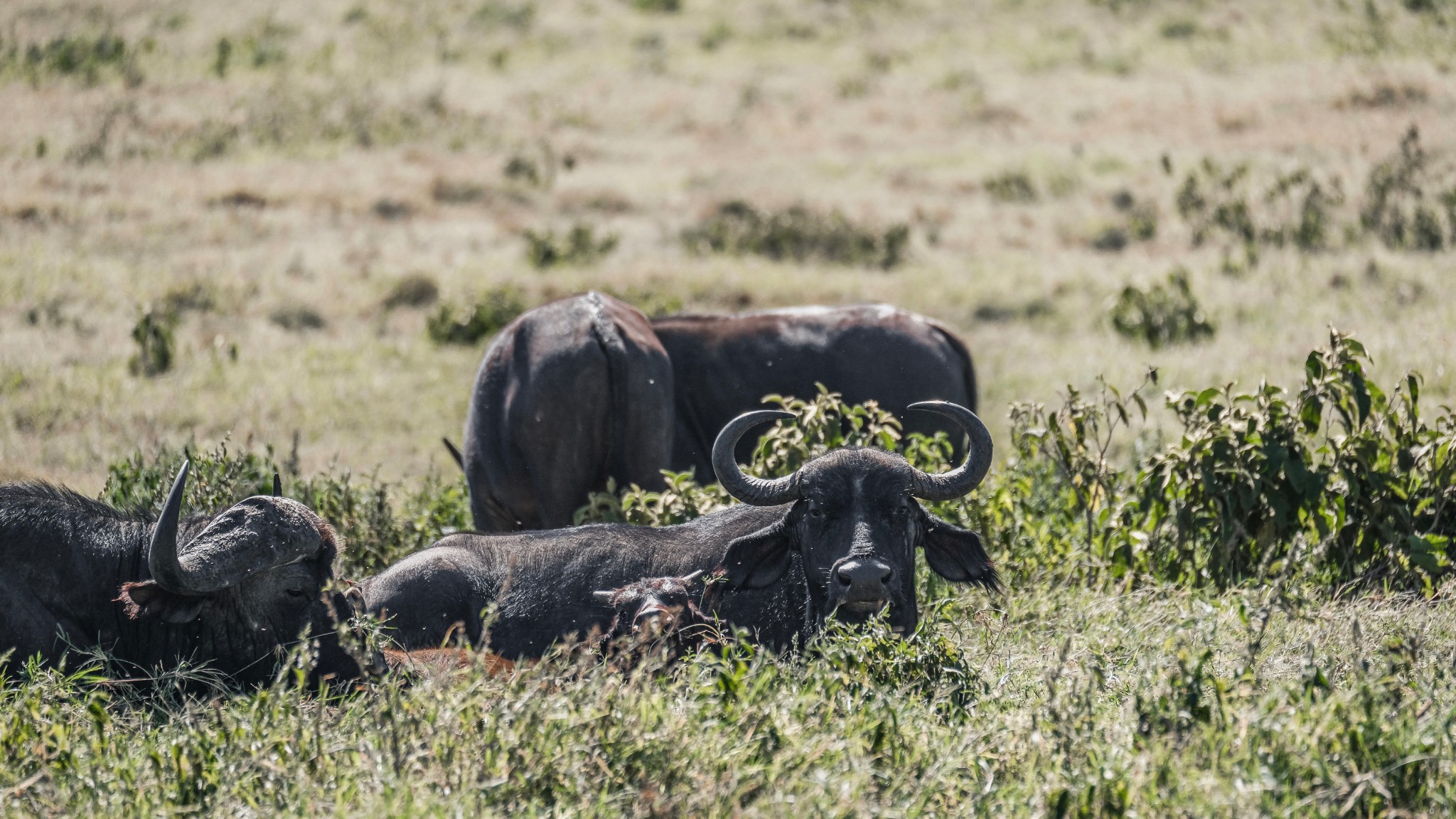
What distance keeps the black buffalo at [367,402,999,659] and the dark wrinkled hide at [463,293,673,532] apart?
4.92 feet

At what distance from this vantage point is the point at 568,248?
18.6 m

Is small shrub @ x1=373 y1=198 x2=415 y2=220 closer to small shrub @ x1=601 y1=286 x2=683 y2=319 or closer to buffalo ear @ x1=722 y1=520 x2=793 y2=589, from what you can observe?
small shrub @ x1=601 y1=286 x2=683 y2=319

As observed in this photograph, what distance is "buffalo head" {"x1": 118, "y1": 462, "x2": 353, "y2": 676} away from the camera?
17.9 ft

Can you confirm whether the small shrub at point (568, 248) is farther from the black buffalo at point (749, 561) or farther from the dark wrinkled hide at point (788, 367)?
the black buffalo at point (749, 561)

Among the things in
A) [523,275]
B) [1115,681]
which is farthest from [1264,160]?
[1115,681]

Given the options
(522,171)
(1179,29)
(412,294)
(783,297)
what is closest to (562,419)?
(783,297)

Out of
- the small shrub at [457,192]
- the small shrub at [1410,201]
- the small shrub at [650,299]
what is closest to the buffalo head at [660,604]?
the small shrub at [650,299]

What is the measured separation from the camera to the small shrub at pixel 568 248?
18312 millimetres

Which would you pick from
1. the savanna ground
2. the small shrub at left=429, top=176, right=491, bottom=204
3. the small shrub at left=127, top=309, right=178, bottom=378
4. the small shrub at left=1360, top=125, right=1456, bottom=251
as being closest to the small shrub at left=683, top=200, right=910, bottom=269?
the savanna ground

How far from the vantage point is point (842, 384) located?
30.3 feet

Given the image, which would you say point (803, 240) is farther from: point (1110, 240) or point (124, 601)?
point (124, 601)

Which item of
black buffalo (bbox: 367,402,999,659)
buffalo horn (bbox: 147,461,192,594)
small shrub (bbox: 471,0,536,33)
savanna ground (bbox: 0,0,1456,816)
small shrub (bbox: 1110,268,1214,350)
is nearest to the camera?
savanna ground (bbox: 0,0,1456,816)

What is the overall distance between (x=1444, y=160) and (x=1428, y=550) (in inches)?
649

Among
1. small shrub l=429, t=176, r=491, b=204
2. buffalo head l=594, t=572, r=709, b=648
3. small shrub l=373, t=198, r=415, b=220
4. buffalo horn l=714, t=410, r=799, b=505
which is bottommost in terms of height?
buffalo head l=594, t=572, r=709, b=648
